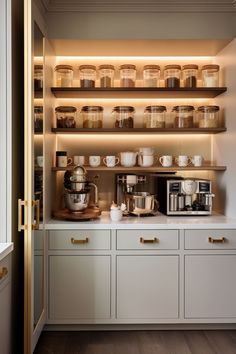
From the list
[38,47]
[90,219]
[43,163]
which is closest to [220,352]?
[90,219]

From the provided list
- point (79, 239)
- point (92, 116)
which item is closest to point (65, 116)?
point (92, 116)

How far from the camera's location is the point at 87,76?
324cm

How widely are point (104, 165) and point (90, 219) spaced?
626mm

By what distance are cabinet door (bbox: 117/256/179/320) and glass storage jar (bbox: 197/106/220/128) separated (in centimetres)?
119

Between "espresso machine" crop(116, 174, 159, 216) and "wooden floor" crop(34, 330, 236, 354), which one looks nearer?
"wooden floor" crop(34, 330, 236, 354)

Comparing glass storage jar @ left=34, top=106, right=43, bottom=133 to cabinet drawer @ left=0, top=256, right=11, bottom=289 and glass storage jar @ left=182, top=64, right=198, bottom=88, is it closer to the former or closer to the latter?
cabinet drawer @ left=0, top=256, right=11, bottom=289

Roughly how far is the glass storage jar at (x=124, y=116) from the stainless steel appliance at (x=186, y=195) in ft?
1.89

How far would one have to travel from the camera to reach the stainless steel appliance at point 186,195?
10.3 feet

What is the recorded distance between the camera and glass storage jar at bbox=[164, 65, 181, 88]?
3252 mm

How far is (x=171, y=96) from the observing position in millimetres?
3422

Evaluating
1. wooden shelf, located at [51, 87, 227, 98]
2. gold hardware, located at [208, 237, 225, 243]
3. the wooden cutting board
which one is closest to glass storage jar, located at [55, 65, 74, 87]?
wooden shelf, located at [51, 87, 227, 98]

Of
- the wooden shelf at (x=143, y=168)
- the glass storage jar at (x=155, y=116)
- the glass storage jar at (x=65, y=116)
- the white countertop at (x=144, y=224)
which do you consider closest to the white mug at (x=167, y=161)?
the wooden shelf at (x=143, y=168)

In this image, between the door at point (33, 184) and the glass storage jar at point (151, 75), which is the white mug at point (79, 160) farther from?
the glass storage jar at point (151, 75)

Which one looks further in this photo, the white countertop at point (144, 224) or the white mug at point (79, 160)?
the white mug at point (79, 160)
